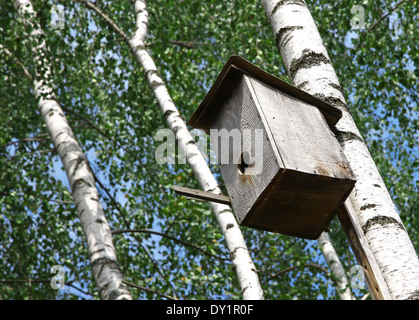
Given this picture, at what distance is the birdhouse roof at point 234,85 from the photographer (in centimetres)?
226

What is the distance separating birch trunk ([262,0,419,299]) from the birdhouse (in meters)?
0.06

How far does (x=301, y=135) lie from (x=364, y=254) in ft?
1.68

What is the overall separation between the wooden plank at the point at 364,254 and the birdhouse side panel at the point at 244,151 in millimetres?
311

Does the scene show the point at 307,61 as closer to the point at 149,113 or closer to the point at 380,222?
the point at 380,222

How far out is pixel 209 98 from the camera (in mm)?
2516

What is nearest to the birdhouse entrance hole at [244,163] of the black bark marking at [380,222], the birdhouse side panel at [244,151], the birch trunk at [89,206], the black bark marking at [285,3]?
the birdhouse side panel at [244,151]

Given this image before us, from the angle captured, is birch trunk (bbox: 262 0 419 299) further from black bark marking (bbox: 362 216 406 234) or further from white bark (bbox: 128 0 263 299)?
white bark (bbox: 128 0 263 299)

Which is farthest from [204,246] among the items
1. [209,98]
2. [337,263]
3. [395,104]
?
[209,98]

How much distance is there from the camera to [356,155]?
215 cm

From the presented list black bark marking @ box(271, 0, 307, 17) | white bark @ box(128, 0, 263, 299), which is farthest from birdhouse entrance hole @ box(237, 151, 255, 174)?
white bark @ box(128, 0, 263, 299)

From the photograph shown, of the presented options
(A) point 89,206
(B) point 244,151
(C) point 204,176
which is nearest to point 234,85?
(B) point 244,151

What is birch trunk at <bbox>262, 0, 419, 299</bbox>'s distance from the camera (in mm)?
1845

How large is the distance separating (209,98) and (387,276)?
1.09 m

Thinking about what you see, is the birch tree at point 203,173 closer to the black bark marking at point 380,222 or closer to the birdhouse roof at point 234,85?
the birdhouse roof at point 234,85
